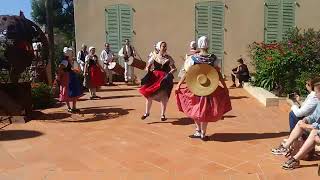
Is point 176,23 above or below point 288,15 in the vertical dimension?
below

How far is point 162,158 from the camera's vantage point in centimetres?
582

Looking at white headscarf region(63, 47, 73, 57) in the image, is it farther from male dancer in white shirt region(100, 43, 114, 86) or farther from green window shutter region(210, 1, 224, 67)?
green window shutter region(210, 1, 224, 67)

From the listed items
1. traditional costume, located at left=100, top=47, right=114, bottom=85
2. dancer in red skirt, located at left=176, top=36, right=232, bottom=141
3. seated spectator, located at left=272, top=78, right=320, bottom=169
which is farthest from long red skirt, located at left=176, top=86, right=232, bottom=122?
traditional costume, located at left=100, top=47, right=114, bottom=85

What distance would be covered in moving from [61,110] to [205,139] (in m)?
3.92

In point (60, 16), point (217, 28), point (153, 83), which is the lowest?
point (153, 83)

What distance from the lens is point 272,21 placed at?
14469 millimetres

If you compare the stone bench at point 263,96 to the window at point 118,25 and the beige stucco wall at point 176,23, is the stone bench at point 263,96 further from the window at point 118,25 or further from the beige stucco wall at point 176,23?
the window at point 118,25

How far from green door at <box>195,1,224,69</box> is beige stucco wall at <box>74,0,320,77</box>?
0.15 meters

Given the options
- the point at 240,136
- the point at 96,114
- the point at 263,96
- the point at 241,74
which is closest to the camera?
the point at 240,136

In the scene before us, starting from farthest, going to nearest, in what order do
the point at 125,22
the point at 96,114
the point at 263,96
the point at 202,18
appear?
1. the point at 125,22
2. the point at 202,18
3. the point at 263,96
4. the point at 96,114

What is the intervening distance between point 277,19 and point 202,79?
28.0 feet

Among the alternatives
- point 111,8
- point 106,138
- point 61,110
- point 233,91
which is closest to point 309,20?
point 233,91

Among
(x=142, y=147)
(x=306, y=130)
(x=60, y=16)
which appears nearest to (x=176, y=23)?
(x=142, y=147)

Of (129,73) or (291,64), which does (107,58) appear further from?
(291,64)
